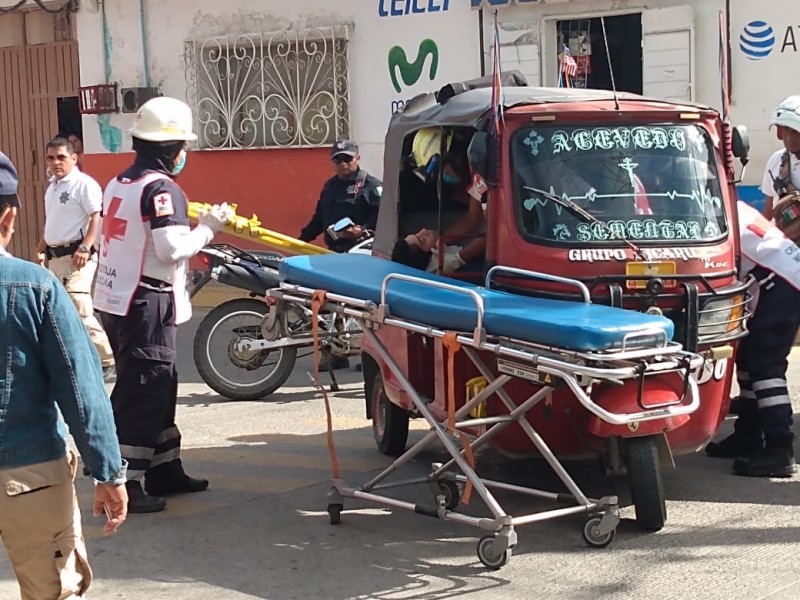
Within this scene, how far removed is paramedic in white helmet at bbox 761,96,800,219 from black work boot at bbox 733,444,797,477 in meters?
1.53

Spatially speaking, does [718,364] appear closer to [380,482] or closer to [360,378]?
[380,482]

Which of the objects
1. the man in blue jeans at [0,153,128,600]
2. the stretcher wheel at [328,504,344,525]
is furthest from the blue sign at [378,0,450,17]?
the man in blue jeans at [0,153,128,600]

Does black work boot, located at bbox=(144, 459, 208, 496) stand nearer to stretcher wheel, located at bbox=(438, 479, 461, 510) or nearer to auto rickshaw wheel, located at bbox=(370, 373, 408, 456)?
auto rickshaw wheel, located at bbox=(370, 373, 408, 456)

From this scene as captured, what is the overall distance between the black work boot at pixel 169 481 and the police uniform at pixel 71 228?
342 cm

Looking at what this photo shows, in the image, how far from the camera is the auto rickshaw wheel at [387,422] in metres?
7.01

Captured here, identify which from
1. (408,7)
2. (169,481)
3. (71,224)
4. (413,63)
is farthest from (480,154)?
(408,7)

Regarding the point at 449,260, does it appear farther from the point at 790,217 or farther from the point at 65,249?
the point at 65,249

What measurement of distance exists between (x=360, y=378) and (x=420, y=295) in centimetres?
437

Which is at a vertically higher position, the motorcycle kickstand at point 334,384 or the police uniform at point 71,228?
the police uniform at point 71,228

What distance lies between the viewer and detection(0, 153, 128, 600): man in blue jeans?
10.8 ft

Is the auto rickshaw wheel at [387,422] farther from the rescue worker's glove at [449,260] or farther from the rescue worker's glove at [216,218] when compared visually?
the rescue worker's glove at [216,218]

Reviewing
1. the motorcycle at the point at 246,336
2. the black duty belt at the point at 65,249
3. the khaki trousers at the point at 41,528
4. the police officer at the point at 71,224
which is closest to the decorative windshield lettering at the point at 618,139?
the khaki trousers at the point at 41,528

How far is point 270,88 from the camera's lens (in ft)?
46.4

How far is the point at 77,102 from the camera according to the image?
641 inches
